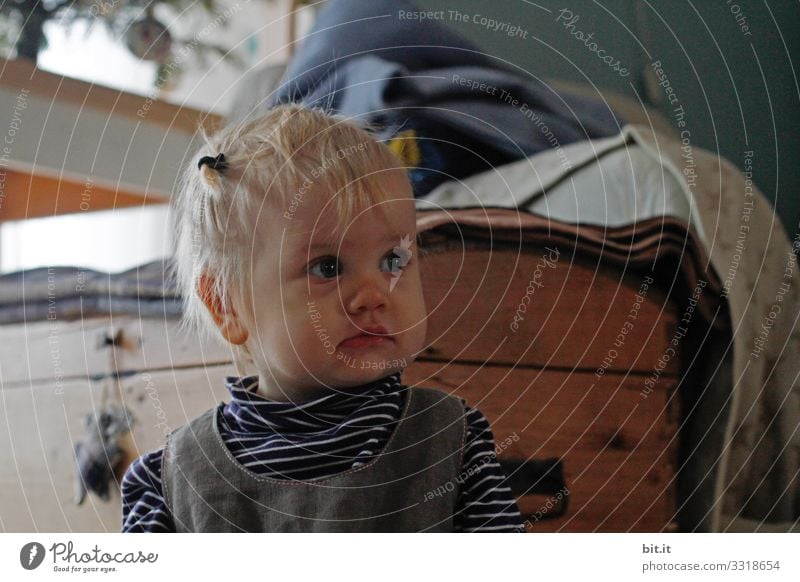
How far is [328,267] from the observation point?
491 mm

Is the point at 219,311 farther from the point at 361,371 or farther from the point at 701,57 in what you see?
the point at 701,57

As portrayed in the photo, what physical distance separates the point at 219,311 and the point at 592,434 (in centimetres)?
24

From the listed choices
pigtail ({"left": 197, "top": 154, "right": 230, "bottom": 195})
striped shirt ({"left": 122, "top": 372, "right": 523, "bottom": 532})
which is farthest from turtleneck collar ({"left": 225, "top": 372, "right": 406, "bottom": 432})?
pigtail ({"left": 197, "top": 154, "right": 230, "bottom": 195})

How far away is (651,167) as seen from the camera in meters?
0.56

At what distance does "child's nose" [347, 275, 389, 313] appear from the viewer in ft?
1.60

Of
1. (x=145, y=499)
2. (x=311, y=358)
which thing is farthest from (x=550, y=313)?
(x=145, y=499)

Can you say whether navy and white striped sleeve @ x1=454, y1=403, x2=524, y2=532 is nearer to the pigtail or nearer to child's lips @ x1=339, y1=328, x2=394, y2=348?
child's lips @ x1=339, y1=328, x2=394, y2=348

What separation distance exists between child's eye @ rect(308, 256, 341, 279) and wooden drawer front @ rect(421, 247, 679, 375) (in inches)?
2.9

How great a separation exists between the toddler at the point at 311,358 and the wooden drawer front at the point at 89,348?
4 centimetres

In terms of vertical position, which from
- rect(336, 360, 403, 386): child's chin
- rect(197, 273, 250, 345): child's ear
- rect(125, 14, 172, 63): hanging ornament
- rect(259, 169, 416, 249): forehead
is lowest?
rect(336, 360, 403, 386): child's chin
